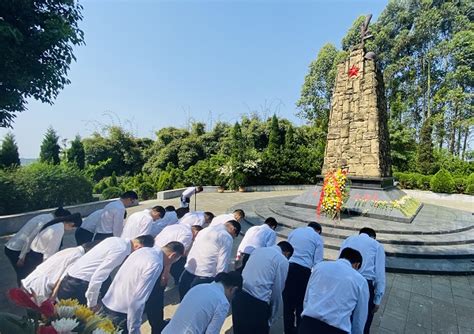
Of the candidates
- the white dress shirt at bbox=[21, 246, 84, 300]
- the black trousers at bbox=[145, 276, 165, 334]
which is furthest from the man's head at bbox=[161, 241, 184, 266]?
the white dress shirt at bbox=[21, 246, 84, 300]

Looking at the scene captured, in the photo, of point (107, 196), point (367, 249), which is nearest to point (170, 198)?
point (107, 196)

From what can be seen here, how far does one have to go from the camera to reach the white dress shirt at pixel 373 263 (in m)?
3.07

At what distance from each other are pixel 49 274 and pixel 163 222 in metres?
2.48

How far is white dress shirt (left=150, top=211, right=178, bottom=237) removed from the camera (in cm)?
523

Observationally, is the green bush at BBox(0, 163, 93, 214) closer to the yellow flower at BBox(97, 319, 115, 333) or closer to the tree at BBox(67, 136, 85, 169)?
the tree at BBox(67, 136, 85, 169)

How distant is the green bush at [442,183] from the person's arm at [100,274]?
61.7 ft

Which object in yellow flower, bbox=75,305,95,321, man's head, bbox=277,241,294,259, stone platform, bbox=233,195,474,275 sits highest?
yellow flower, bbox=75,305,95,321

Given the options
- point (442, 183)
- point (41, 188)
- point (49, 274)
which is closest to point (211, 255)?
point (49, 274)

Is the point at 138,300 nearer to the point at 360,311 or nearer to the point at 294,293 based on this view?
the point at 294,293

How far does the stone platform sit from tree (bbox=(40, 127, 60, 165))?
13.2m

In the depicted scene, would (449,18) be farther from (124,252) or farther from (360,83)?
(124,252)

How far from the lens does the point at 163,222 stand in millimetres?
5387

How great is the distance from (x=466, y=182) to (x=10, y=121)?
69.4 ft

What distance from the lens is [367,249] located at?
3166mm
